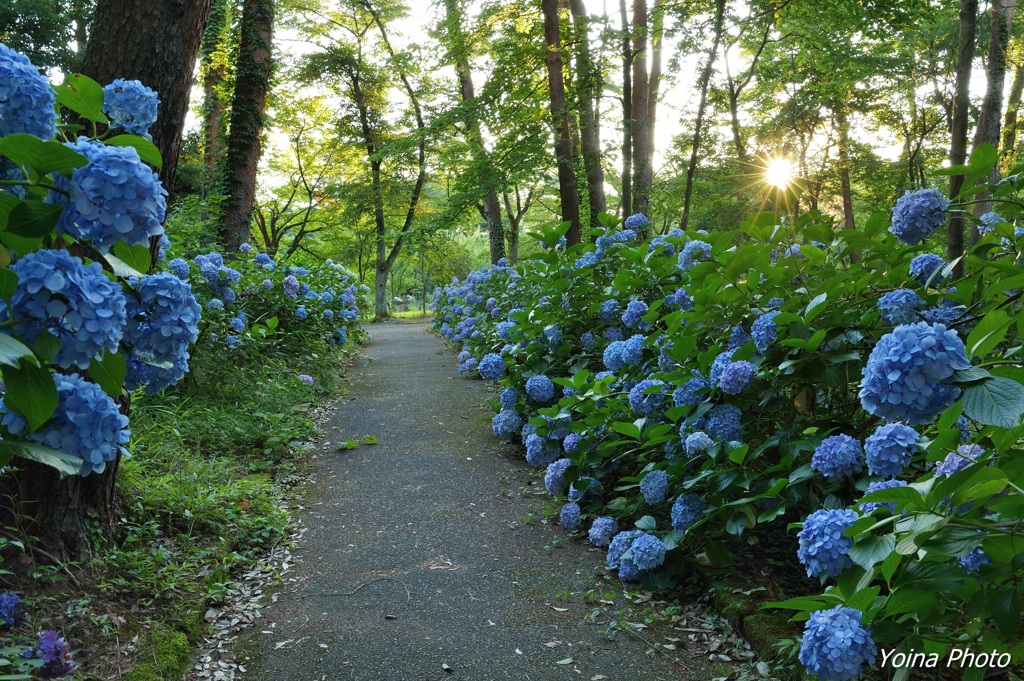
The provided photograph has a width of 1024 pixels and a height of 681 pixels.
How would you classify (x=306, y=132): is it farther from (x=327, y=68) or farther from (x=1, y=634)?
(x=1, y=634)

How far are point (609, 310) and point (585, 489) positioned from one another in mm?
1304

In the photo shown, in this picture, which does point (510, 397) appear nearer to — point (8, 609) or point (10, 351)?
point (8, 609)

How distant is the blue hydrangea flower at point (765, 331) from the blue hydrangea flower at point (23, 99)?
2264 millimetres

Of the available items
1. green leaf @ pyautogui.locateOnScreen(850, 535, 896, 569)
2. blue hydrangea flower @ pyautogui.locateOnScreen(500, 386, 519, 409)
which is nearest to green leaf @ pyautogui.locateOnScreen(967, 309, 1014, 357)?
green leaf @ pyautogui.locateOnScreen(850, 535, 896, 569)

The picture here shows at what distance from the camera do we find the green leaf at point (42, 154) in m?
1.01

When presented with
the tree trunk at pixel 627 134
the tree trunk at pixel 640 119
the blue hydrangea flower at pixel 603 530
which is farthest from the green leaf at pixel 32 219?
the tree trunk at pixel 627 134

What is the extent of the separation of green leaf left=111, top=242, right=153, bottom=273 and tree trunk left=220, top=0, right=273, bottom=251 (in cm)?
714

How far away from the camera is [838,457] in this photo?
85.7 inches

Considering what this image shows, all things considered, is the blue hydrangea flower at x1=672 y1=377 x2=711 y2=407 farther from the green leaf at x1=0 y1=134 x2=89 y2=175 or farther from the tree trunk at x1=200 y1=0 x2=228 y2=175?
the tree trunk at x1=200 y1=0 x2=228 y2=175

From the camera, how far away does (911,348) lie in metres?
1.33

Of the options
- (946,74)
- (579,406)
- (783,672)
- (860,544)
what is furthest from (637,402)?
(946,74)

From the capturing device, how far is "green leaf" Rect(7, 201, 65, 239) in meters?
1.00

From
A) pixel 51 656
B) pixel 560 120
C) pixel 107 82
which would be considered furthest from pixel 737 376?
pixel 560 120

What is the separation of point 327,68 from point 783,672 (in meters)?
21.2
